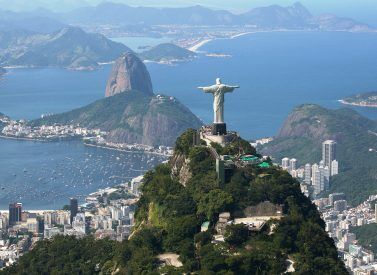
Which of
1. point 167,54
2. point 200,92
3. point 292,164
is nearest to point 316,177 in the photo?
point 292,164

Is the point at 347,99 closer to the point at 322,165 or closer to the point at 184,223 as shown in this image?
the point at 322,165

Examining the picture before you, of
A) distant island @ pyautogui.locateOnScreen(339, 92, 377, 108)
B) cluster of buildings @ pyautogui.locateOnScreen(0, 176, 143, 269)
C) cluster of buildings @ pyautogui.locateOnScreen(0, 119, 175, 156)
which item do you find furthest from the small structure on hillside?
distant island @ pyautogui.locateOnScreen(339, 92, 377, 108)

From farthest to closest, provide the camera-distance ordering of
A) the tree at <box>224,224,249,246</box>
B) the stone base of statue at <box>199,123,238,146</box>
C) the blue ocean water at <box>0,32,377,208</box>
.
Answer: the blue ocean water at <box>0,32,377,208</box> → the stone base of statue at <box>199,123,238,146</box> → the tree at <box>224,224,249,246</box>

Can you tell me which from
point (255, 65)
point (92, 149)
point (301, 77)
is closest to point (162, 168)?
point (92, 149)

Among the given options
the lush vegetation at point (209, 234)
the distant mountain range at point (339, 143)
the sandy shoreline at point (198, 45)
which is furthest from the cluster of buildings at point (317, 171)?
the sandy shoreline at point (198, 45)

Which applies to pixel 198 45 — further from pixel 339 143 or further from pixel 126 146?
pixel 339 143

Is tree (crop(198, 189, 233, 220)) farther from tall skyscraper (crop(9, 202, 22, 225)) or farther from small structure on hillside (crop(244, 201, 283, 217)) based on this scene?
tall skyscraper (crop(9, 202, 22, 225))
